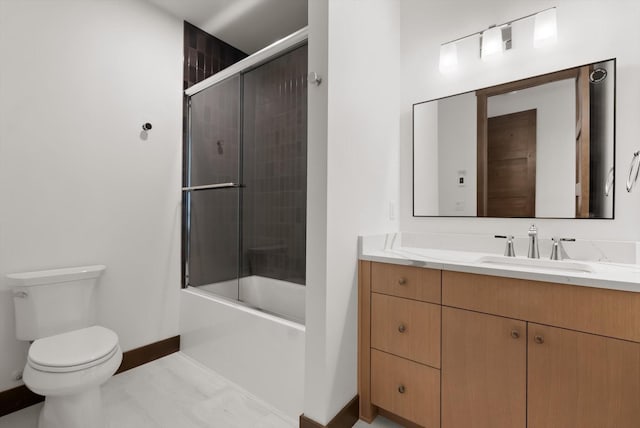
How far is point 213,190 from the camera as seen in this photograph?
8.04ft

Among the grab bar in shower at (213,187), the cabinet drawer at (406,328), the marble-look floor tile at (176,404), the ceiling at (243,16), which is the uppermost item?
the ceiling at (243,16)

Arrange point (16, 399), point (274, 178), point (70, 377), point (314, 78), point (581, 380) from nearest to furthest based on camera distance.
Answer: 1. point (581, 380)
2. point (70, 377)
3. point (314, 78)
4. point (16, 399)
5. point (274, 178)

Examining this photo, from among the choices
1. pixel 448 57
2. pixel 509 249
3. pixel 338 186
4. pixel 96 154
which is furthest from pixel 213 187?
pixel 509 249

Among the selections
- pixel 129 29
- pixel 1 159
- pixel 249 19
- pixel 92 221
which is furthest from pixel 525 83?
pixel 1 159

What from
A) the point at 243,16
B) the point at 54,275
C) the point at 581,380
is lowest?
the point at 581,380

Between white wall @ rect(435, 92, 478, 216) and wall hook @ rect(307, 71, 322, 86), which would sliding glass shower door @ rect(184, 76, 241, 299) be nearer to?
wall hook @ rect(307, 71, 322, 86)

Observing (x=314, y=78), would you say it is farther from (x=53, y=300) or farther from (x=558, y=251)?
(x=53, y=300)

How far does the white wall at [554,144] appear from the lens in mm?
1548

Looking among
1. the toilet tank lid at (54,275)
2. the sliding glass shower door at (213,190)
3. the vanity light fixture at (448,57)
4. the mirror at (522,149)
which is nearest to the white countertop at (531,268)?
the mirror at (522,149)

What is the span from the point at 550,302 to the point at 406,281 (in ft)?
1.81

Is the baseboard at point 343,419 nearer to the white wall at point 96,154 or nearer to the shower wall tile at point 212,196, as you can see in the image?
the shower wall tile at point 212,196

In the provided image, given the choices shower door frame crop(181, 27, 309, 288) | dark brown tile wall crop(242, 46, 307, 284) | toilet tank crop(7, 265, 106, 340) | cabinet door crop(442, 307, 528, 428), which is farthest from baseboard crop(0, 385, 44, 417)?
cabinet door crop(442, 307, 528, 428)

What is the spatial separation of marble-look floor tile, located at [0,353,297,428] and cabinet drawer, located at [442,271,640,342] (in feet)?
3.58

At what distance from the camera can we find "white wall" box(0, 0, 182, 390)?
5.52 ft
